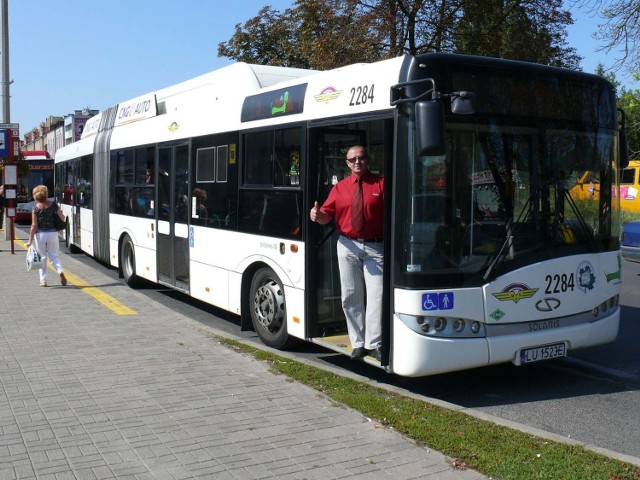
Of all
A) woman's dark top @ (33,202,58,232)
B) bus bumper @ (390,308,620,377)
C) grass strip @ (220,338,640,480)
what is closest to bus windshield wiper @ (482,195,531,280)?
bus bumper @ (390,308,620,377)

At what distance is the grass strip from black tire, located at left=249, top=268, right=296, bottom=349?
148 cm

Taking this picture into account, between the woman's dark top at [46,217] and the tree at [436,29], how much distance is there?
40.6 ft

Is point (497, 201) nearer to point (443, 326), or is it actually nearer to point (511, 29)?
point (443, 326)

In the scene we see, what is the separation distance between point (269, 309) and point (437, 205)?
2.88 m

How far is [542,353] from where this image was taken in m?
6.48

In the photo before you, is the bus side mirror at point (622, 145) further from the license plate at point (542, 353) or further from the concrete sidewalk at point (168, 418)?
the concrete sidewalk at point (168, 418)

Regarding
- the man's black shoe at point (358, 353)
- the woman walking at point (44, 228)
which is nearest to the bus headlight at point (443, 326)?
the man's black shoe at point (358, 353)

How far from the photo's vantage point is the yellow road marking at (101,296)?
10.5 metres

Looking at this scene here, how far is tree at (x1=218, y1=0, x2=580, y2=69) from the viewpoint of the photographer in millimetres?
22562

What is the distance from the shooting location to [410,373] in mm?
6074

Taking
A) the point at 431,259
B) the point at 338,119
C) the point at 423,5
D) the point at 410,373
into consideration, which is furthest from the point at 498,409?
the point at 423,5

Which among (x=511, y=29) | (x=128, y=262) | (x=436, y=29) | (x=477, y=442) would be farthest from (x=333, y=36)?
(x=477, y=442)

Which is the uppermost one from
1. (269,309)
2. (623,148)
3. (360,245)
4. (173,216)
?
(623,148)

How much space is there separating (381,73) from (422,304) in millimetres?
1988
